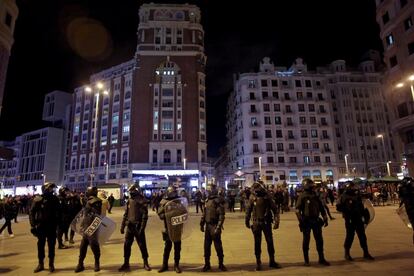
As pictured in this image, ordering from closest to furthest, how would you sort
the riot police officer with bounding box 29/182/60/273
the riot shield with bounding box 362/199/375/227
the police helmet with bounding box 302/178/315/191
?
the riot police officer with bounding box 29/182/60/273
the police helmet with bounding box 302/178/315/191
the riot shield with bounding box 362/199/375/227

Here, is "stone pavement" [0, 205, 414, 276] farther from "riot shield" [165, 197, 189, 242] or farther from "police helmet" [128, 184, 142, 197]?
"police helmet" [128, 184, 142, 197]

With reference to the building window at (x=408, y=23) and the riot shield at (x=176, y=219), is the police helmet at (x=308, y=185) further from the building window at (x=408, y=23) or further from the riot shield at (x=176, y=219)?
the building window at (x=408, y=23)

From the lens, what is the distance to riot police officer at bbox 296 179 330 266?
7195 mm

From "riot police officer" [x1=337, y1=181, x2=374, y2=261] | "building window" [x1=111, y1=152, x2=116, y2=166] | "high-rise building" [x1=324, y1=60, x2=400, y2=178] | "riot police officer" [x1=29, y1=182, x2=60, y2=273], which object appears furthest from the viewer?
"high-rise building" [x1=324, y1=60, x2=400, y2=178]

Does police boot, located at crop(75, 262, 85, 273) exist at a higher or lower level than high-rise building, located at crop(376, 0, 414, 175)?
lower

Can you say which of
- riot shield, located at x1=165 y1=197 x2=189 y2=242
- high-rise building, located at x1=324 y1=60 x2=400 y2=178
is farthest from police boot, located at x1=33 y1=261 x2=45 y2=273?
high-rise building, located at x1=324 y1=60 x2=400 y2=178

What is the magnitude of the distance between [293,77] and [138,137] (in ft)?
136

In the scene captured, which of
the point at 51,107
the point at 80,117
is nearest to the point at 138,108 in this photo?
the point at 80,117

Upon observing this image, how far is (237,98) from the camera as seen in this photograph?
76.9 m

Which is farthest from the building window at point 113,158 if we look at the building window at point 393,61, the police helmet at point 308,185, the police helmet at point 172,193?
the police helmet at point 308,185

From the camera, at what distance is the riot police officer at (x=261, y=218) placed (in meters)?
7.08

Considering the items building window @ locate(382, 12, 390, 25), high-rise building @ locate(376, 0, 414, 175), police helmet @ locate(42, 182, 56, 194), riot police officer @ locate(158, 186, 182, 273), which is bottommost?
riot police officer @ locate(158, 186, 182, 273)

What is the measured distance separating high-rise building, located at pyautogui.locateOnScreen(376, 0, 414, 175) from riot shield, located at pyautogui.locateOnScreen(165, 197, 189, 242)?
1342 inches

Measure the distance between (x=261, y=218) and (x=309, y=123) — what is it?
67936 mm
